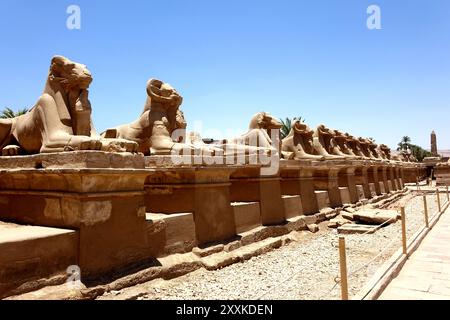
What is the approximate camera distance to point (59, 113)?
13.4 feet

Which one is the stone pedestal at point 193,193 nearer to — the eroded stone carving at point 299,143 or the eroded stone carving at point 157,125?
the eroded stone carving at point 157,125

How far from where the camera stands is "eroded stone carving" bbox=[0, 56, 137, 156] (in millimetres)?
4023

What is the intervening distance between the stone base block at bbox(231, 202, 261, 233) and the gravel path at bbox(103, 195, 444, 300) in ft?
1.91

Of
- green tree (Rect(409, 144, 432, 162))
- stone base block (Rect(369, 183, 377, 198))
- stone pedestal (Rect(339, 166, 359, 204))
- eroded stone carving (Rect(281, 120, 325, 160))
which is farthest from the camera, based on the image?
green tree (Rect(409, 144, 432, 162))

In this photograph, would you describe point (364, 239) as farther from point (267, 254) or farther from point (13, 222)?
point (13, 222)

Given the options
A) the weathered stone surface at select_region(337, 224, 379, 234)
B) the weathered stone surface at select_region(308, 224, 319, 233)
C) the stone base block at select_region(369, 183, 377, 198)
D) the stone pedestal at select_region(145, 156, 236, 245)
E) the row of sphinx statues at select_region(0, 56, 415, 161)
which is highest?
the row of sphinx statues at select_region(0, 56, 415, 161)

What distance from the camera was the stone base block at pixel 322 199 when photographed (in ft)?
30.8

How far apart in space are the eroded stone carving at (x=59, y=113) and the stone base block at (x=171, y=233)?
1.02 m

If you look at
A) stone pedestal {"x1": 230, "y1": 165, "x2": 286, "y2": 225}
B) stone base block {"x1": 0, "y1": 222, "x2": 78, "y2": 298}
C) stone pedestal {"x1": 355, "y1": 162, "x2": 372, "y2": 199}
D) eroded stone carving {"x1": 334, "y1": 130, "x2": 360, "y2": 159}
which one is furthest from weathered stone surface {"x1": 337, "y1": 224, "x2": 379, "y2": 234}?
stone base block {"x1": 0, "y1": 222, "x2": 78, "y2": 298}

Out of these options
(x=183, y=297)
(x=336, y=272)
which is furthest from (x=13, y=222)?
(x=336, y=272)

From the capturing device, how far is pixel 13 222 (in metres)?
4.16

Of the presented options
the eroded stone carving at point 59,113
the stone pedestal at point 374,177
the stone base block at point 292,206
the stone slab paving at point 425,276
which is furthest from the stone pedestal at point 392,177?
the eroded stone carving at point 59,113

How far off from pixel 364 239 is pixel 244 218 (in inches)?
106

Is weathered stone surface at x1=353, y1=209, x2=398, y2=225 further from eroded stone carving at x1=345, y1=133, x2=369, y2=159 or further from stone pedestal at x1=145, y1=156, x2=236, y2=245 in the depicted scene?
eroded stone carving at x1=345, y1=133, x2=369, y2=159
